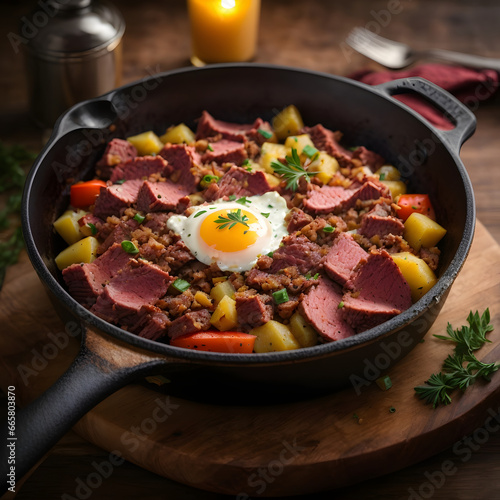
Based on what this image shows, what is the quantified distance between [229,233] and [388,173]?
1258 millimetres

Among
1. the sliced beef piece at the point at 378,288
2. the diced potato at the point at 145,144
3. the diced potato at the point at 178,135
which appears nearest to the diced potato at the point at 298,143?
the diced potato at the point at 178,135

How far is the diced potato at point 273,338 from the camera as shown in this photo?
314cm

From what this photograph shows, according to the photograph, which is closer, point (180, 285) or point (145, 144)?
point (180, 285)

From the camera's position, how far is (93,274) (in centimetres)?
345

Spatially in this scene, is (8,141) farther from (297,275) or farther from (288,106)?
(297,275)

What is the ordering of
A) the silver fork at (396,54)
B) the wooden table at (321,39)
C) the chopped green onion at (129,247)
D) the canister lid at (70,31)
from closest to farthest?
1. the chopped green onion at (129,247)
2. the canister lid at (70,31)
3. the wooden table at (321,39)
4. the silver fork at (396,54)

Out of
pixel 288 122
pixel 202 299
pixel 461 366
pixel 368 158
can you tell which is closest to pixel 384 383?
pixel 461 366

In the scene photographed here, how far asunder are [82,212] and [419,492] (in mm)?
2467

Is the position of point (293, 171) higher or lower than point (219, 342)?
higher

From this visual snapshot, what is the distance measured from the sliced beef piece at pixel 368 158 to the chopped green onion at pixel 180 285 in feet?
5.01

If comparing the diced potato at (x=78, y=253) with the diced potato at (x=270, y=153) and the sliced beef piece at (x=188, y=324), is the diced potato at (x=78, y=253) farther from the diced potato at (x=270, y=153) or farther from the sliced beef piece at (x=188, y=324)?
the diced potato at (x=270, y=153)

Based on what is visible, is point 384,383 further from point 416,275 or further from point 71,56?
point 71,56

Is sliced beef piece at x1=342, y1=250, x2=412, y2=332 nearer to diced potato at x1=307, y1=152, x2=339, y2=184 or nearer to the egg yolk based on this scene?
the egg yolk

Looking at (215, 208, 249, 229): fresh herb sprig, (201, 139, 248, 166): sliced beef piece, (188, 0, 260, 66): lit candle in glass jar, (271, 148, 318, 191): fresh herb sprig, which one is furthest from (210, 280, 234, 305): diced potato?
(188, 0, 260, 66): lit candle in glass jar
